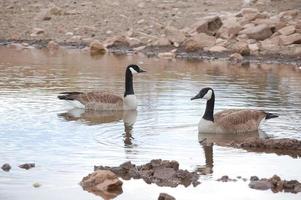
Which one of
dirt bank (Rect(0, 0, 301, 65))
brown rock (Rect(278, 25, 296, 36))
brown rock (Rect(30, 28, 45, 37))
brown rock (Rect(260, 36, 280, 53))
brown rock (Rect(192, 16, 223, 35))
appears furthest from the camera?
brown rock (Rect(30, 28, 45, 37))

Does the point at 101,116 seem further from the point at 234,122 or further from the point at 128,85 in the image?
the point at 234,122

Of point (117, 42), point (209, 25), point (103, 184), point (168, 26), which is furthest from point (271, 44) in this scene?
point (103, 184)

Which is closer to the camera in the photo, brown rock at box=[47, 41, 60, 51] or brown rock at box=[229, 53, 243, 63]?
brown rock at box=[229, 53, 243, 63]

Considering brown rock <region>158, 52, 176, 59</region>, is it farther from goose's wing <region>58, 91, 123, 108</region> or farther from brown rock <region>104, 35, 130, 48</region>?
goose's wing <region>58, 91, 123, 108</region>

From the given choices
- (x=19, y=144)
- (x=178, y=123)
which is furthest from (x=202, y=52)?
(x=19, y=144)

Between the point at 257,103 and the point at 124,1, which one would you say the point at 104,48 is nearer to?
the point at 124,1

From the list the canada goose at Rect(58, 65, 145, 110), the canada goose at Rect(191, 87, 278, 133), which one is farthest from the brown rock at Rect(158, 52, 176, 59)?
the canada goose at Rect(191, 87, 278, 133)

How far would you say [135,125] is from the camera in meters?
15.6

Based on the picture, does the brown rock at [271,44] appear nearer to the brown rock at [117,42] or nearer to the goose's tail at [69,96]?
the brown rock at [117,42]

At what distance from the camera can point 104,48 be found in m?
31.1

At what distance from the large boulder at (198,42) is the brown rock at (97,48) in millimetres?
2875

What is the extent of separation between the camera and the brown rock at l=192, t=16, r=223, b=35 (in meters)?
31.6

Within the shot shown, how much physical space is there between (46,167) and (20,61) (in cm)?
1554

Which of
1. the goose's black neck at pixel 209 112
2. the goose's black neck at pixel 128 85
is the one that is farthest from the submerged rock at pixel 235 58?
the goose's black neck at pixel 209 112
